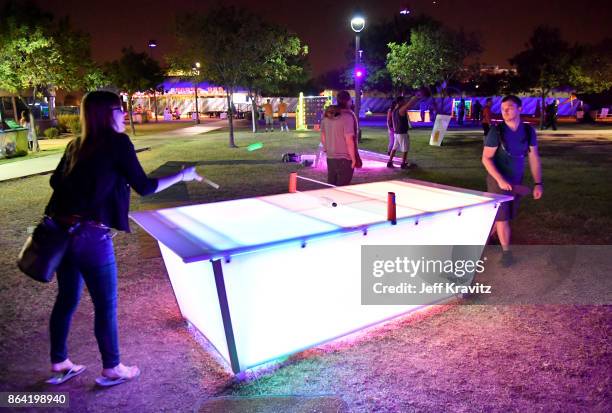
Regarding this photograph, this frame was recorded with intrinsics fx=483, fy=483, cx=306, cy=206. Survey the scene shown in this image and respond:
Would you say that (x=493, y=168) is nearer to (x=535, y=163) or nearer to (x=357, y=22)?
(x=535, y=163)

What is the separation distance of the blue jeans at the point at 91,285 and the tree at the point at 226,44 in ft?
55.7

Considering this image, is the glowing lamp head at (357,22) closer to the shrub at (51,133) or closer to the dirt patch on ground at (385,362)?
the dirt patch on ground at (385,362)

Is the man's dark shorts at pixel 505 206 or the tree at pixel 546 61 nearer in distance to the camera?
the man's dark shorts at pixel 505 206

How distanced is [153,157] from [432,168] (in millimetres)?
9287

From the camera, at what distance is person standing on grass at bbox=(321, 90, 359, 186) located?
596cm

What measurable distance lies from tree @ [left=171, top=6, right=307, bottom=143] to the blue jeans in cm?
1696

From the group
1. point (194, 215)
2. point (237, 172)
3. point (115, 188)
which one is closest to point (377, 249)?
point (194, 215)

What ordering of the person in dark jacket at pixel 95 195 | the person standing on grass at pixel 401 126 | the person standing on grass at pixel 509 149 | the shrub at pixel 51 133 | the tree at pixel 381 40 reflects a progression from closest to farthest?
the person in dark jacket at pixel 95 195
the person standing on grass at pixel 509 149
the person standing on grass at pixel 401 126
the shrub at pixel 51 133
the tree at pixel 381 40

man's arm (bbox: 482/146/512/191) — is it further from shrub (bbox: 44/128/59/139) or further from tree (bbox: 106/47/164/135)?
tree (bbox: 106/47/164/135)

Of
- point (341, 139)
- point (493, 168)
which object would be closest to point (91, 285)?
point (341, 139)

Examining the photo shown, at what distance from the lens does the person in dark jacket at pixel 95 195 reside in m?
2.69

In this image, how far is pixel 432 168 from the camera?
1277 centimetres

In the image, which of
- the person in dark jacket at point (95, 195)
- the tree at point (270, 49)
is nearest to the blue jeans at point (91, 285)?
the person in dark jacket at point (95, 195)

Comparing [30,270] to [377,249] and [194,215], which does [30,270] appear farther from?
[377,249]
